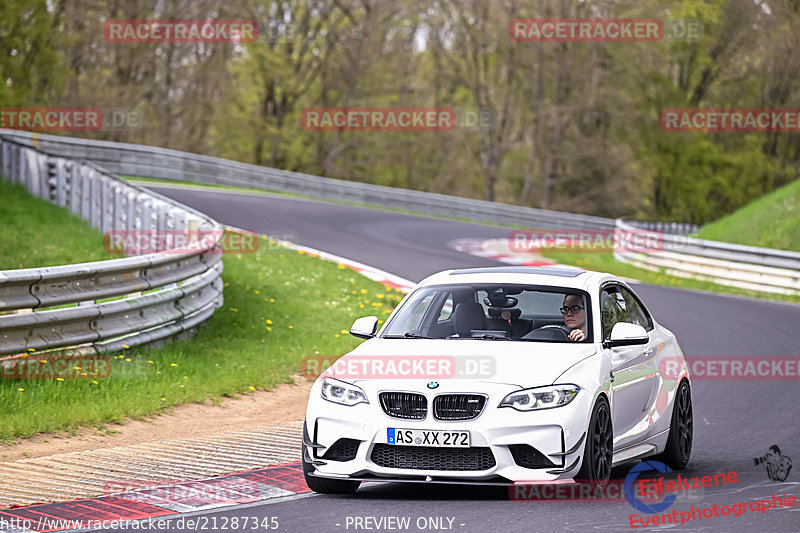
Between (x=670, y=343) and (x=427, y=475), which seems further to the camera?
(x=670, y=343)

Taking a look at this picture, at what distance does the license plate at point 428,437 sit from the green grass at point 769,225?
23.6 metres

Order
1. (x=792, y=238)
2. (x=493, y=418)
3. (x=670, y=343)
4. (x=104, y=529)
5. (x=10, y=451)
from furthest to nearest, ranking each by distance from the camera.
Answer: (x=792, y=238) → (x=670, y=343) → (x=10, y=451) → (x=493, y=418) → (x=104, y=529)

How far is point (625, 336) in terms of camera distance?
7668mm

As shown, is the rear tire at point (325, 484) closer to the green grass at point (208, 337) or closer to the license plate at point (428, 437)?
the license plate at point (428, 437)

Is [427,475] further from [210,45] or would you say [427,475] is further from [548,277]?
[210,45]

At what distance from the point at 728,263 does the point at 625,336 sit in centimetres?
1859

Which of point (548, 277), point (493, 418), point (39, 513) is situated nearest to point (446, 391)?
point (493, 418)

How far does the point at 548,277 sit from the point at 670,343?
138 centimetres

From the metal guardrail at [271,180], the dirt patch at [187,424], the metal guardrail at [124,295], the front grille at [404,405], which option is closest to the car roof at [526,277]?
the front grille at [404,405]

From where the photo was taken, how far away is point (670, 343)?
30.0ft

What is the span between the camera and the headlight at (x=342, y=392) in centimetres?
709

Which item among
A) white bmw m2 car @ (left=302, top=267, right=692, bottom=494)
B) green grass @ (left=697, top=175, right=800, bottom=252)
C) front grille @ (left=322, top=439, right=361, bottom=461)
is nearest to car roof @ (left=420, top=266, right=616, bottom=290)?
white bmw m2 car @ (left=302, top=267, right=692, bottom=494)

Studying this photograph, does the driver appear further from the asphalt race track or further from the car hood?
the asphalt race track

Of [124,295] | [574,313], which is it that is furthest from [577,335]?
[124,295]
